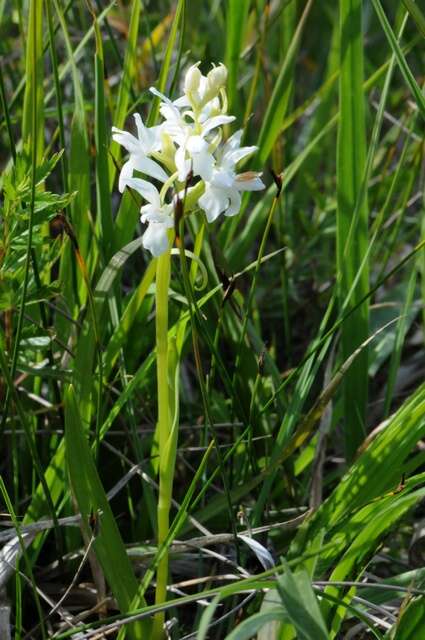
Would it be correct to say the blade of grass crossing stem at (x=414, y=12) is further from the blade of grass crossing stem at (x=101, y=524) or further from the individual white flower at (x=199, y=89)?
the blade of grass crossing stem at (x=101, y=524)

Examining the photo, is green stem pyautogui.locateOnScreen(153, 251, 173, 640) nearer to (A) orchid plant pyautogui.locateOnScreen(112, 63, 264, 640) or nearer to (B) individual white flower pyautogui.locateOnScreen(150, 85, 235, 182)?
(A) orchid plant pyautogui.locateOnScreen(112, 63, 264, 640)

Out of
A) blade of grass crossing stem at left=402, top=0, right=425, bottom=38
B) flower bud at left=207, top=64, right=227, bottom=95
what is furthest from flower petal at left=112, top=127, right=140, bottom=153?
blade of grass crossing stem at left=402, top=0, right=425, bottom=38

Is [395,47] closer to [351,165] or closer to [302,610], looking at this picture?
[351,165]

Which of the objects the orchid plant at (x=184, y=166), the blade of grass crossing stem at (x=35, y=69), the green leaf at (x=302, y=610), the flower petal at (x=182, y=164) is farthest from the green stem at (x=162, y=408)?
the blade of grass crossing stem at (x=35, y=69)

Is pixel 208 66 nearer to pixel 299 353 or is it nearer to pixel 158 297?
pixel 299 353

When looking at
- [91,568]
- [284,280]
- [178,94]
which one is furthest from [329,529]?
[178,94]
